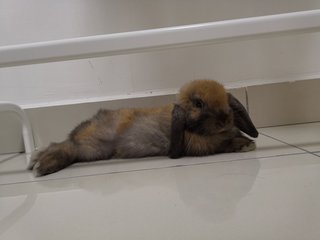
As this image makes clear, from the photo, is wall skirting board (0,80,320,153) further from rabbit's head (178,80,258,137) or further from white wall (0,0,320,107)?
rabbit's head (178,80,258,137)

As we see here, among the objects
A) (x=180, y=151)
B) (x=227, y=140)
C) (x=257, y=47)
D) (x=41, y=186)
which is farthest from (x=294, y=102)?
(x=41, y=186)

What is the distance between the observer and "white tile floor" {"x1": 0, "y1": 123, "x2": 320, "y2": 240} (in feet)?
1.52

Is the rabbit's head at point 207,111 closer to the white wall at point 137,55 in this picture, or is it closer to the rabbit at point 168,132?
the rabbit at point 168,132

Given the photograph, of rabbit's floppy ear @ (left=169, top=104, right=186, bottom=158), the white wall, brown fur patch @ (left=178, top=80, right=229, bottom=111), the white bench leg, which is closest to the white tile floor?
rabbit's floppy ear @ (left=169, top=104, right=186, bottom=158)

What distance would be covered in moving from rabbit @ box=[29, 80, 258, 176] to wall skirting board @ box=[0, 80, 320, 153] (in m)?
0.32

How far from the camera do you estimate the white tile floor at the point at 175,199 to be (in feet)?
1.52

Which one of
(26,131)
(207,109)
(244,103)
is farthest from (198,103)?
(26,131)

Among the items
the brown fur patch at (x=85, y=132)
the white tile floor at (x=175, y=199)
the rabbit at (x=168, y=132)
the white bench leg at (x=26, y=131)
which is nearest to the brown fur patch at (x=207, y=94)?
the rabbit at (x=168, y=132)

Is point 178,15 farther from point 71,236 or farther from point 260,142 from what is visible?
point 71,236

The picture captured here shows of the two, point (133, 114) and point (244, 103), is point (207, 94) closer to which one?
point (133, 114)

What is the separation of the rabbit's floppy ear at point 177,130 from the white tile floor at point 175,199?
3 centimetres

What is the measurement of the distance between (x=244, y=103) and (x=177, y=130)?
571 mm

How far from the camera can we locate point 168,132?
929mm

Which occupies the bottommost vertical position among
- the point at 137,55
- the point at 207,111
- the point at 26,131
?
the point at 26,131
